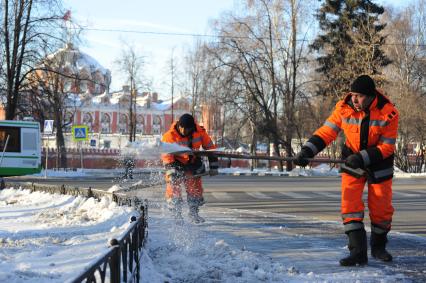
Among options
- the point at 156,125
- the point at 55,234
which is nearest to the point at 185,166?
the point at 55,234

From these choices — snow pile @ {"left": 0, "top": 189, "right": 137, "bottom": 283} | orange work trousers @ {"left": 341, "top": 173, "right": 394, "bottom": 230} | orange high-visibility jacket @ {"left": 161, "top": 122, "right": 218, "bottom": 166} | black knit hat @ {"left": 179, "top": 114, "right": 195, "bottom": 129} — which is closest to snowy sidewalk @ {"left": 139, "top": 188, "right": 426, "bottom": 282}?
orange work trousers @ {"left": 341, "top": 173, "right": 394, "bottom": 230}

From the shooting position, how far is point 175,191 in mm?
7961

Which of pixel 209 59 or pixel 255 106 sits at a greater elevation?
pixel 209 59

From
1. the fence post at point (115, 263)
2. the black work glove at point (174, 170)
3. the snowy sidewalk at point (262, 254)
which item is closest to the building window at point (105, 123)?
the snowy sidewalk at point (262, 254)

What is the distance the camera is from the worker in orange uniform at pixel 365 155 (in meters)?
5.88

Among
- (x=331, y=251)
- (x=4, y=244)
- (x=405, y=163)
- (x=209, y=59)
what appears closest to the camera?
(x=331, y=251)

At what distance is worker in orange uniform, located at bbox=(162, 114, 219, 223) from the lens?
7883 millimetres

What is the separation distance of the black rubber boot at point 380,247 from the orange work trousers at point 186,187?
108 inches

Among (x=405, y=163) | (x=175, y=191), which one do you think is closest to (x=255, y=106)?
(x=405, y=163)

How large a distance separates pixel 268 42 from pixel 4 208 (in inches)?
1169

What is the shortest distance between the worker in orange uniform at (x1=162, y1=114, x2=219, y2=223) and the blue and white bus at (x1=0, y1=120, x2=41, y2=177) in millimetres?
19635

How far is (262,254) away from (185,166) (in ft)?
6.41

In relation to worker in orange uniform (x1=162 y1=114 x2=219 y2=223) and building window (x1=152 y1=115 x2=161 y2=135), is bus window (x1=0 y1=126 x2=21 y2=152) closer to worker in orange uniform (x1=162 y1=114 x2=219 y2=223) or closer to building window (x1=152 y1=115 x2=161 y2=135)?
worker in orange uniform (x1=162 y1=114 x2=219 y2=223)

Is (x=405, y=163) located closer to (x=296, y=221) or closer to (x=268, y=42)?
(x=268, y=42)
